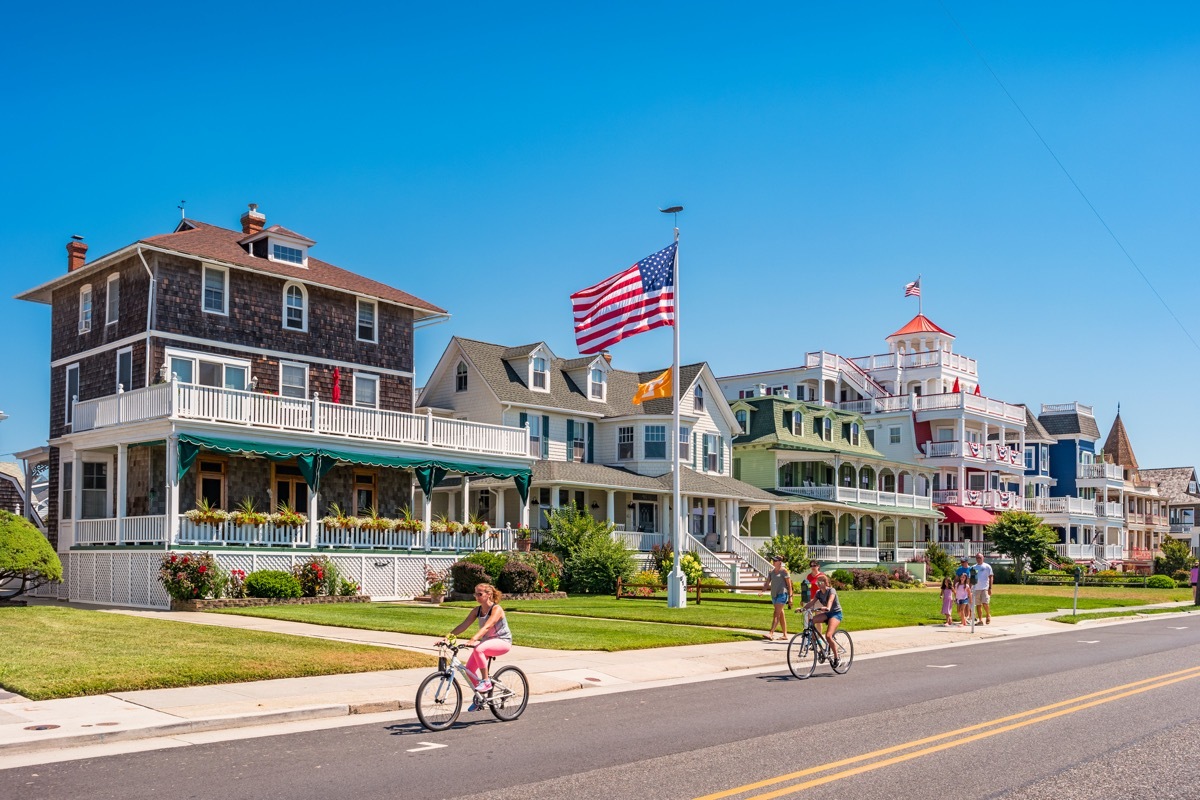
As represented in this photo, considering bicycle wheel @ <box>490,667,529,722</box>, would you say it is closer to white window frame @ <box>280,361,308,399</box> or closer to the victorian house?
white window frame @ <box>280,361,308,399</box>

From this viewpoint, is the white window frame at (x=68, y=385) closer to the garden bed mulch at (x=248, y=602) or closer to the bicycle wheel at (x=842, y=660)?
the garden bed mulch at (x=248, y=602)

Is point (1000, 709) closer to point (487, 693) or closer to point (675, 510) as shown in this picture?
point (487, 693)

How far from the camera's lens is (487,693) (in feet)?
42.3

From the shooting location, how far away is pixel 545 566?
3650 cm

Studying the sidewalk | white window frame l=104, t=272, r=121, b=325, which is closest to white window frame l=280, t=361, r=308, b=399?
white window frame l=104, t=272, r=121, b=325

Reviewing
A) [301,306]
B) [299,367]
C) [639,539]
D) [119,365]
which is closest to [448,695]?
[119,365]

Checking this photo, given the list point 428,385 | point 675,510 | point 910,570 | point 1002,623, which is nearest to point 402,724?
point 675,510

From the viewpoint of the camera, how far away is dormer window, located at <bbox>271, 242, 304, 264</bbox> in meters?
37.0

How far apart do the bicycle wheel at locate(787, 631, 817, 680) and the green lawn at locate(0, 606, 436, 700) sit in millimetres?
5580

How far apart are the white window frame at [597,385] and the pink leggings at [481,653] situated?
38.3 metres

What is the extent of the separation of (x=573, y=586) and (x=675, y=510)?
8.98m

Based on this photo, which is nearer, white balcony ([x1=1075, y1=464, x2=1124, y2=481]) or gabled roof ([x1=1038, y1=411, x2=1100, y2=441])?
white balcony ([x1=1075, y1=464, x2=1124, y2=481])

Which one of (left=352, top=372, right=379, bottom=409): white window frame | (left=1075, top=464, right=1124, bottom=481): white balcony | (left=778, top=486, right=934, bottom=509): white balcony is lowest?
(left=778, top=486, right=934, bottom=509): white balcony

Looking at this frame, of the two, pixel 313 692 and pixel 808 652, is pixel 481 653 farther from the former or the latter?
pixel 808 652
